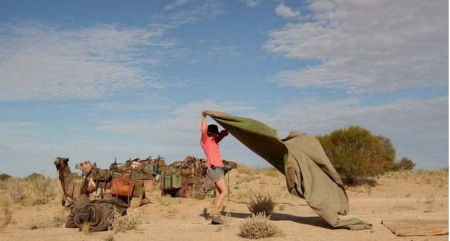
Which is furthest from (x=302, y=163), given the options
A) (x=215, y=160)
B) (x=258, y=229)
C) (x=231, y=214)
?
(x=231, y=214)

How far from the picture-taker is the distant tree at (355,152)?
28750 millimetres

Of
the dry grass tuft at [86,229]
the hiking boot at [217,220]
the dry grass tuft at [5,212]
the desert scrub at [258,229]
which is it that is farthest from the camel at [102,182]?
the desert scrub at [258,229]

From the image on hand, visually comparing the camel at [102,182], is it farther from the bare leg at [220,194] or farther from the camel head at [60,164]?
the bare leg at [220,194]

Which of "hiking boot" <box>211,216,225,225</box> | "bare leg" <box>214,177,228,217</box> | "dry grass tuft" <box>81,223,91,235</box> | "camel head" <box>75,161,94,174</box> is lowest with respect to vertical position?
"dry grass tuft" <box>81,223,91,235</box>

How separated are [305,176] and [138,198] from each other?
27.3ft

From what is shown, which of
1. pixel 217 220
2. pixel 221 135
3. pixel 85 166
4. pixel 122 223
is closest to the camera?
pixel 122 223

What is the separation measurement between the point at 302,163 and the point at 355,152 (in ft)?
62.3

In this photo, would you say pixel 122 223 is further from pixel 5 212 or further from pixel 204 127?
pixel 5 212

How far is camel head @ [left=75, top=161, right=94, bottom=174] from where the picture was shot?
1330 cm

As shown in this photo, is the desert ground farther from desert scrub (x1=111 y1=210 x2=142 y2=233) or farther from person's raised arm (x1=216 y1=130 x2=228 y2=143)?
person's raised arm (x1=216 y1=130 x2=228 y2=143)

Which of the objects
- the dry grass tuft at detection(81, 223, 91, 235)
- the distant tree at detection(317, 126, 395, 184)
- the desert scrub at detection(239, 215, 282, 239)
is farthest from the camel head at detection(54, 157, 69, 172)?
the distant tree at detection(317, 126, 395, 184)

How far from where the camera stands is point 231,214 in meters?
14.3

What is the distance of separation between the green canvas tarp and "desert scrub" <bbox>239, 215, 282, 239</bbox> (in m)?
1.01

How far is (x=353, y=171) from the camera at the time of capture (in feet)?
93.8
